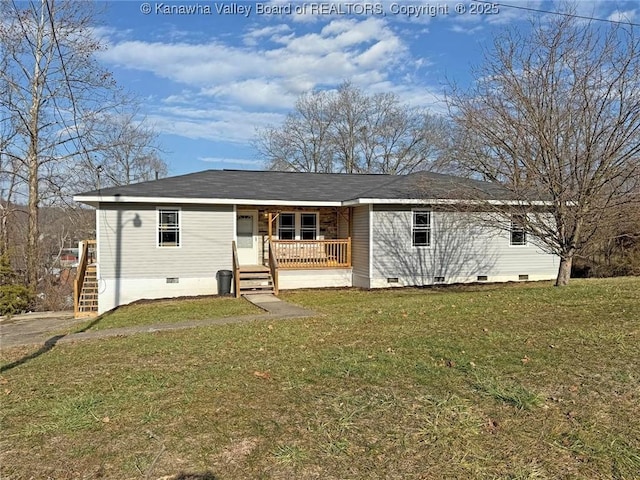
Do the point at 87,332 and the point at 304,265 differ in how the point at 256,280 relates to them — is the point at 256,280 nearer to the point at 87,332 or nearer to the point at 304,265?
the point at 304,265

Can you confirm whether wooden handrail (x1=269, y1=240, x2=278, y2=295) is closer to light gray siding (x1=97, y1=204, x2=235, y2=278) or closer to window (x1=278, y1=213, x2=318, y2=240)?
light gray siding (x1=97, y1=204, x2=235, y2=278)

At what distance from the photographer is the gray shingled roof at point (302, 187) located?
1296cm

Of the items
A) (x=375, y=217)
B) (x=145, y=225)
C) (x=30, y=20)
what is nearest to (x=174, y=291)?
(x=145, y=225)

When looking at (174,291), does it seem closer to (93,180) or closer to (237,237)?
(237,237)

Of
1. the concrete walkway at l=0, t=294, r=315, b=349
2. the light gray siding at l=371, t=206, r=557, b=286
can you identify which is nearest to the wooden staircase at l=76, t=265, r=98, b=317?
Answer: the concrete walkway at l=0, t=294, r=315, b=349

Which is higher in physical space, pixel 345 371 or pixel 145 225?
pixel 145 225

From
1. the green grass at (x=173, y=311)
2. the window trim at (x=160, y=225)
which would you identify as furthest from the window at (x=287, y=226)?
the green grass at (x=173, y=311)

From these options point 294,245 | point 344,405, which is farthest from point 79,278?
point 344,405

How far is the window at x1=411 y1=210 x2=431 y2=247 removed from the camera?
1577 cm

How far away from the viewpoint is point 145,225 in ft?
46.6

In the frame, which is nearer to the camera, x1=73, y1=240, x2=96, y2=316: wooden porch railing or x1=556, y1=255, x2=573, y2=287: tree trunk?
x1=556, y1=255, x2=573, y2=287: tree trunk

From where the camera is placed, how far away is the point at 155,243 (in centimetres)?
1428

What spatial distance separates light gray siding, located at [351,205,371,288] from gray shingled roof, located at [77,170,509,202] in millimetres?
723

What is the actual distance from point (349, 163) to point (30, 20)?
80.8ft
